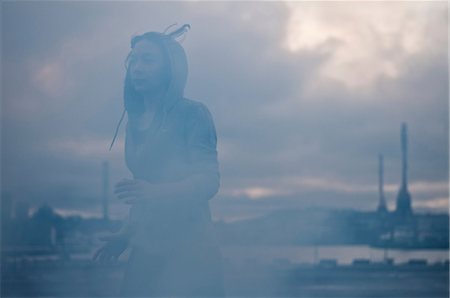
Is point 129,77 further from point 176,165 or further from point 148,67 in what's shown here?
point 176,165

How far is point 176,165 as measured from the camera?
3.41 m

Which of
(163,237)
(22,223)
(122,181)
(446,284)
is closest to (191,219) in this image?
(163,237)

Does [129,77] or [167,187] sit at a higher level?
[129,77]

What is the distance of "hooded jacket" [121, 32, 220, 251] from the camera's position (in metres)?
3.33

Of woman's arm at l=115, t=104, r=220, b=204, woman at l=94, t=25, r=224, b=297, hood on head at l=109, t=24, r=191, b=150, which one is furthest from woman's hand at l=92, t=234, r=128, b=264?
hood on head at l=109, t=24, r=191, b=150

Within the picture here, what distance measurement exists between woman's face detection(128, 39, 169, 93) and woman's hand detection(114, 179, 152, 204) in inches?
21.4

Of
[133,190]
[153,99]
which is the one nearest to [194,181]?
[133,190]

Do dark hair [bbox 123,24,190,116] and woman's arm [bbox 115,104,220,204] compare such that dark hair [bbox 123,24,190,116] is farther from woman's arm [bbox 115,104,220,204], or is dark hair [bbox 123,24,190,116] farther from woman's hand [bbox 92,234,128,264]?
woman's hand [bbox 92,234,128,264]

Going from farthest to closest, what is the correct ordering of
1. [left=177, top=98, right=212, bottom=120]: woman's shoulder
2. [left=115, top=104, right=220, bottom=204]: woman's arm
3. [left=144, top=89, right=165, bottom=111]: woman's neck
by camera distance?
1. [left=144, top=89, right=165, bottom=111]: woman's neck
2. [left=177, top=98, right=212, bottom=120]: woman's shoulder
3. [left=115, top=104, right=220, bottom=204]: woman's arm

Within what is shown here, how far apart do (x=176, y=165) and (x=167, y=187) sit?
0.59ft

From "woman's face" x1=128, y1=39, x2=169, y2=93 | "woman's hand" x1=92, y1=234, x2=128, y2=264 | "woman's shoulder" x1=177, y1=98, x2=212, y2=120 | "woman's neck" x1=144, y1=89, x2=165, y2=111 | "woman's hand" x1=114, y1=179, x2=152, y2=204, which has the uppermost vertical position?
"woman's face" x1=128, y1=39, x2=169, y2=93

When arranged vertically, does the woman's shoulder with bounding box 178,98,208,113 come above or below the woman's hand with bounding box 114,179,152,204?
above

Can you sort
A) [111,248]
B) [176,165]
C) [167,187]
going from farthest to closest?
[111,248] → [176,165] → [167,187]

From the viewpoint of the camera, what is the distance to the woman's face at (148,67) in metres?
3.49
